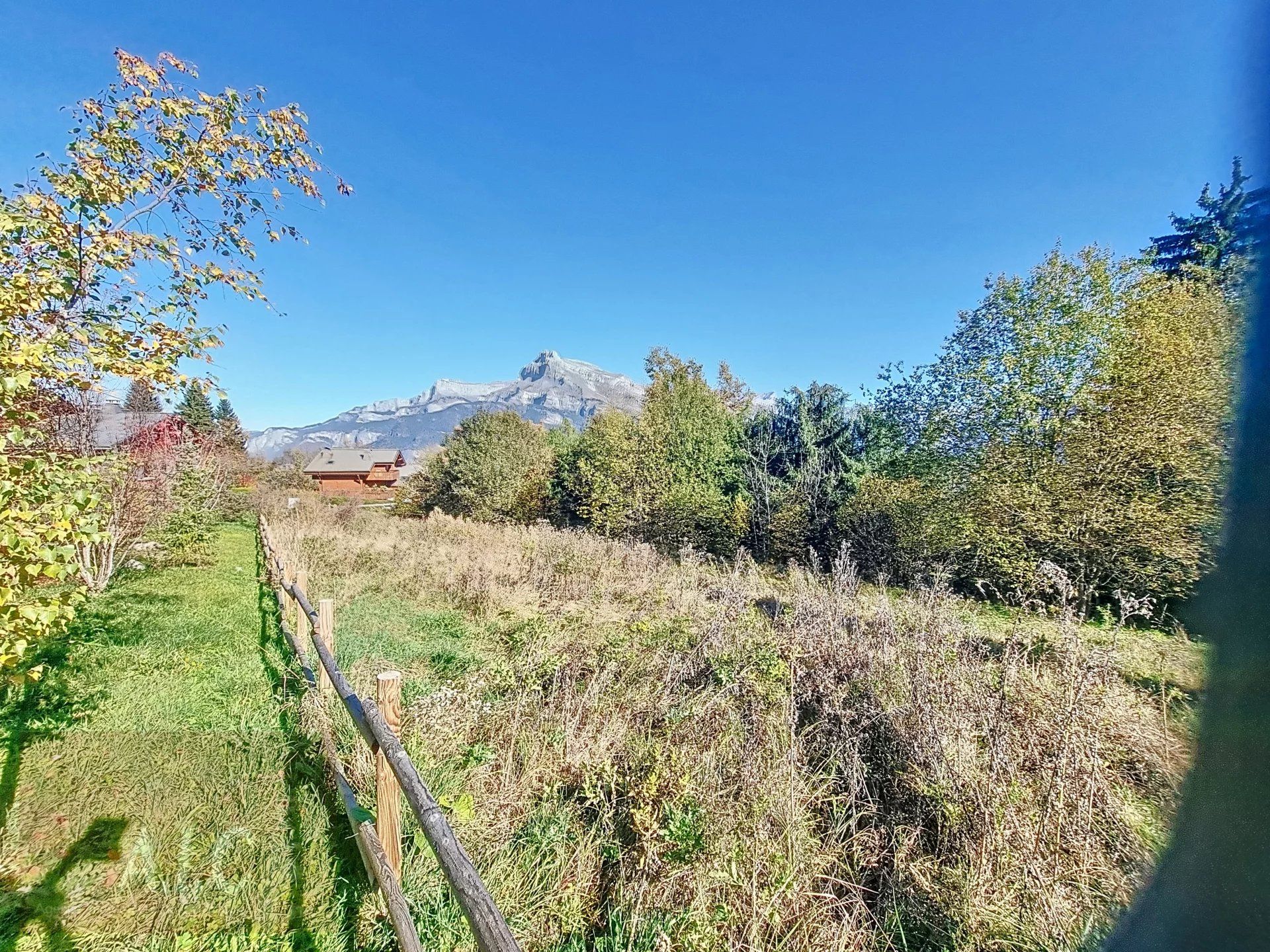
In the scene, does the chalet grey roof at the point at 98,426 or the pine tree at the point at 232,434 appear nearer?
the chalet grey roof at the point at 98,426

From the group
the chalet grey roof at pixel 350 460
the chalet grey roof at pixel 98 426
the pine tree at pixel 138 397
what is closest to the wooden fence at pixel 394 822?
the pine tree at pixel 138 397

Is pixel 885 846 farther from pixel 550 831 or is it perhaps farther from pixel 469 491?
pixel 469 491

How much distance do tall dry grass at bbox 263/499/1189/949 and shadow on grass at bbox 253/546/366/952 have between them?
0.39 metres

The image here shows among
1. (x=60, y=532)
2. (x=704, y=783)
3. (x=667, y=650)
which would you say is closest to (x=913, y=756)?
(x=704, y=783)

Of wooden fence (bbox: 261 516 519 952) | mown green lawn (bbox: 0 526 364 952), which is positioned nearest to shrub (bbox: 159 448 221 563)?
mown green lawn (bbox: 0 526 364 952)

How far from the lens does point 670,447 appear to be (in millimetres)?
14070

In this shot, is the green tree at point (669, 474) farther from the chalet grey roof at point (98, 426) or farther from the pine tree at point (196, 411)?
the chalet grey roof at point (98, 426)

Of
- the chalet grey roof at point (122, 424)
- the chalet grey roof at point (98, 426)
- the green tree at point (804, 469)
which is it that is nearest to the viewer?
the chalet grey roof at point (98, 426)

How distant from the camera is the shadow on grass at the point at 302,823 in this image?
2.08 m

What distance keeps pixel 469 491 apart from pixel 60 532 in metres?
17.3

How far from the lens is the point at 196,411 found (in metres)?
30.3

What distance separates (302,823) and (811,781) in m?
2.79

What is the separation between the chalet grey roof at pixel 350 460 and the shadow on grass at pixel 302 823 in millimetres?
53689

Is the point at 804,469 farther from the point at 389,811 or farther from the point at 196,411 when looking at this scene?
the point at 196,411
